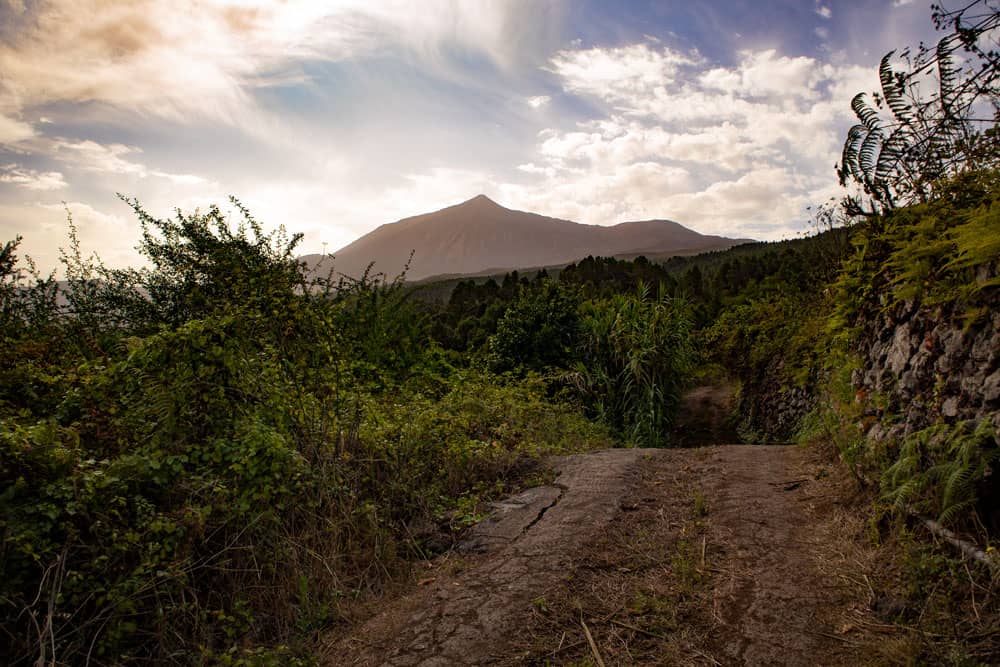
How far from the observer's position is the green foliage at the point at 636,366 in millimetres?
8602

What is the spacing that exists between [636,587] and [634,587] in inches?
0.4

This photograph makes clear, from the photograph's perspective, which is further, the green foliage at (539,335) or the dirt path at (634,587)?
the green foliage at (539,335)

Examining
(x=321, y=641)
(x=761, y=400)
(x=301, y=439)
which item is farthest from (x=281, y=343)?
(x=761, y=400)

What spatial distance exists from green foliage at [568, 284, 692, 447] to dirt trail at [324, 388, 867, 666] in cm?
416

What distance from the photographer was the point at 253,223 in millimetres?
7340

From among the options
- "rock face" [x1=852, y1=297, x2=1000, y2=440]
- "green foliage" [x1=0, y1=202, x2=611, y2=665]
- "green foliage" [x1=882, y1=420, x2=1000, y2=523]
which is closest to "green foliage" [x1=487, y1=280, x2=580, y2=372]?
"green foliage" [x1=0, y1=202, x2=611, y2=665]

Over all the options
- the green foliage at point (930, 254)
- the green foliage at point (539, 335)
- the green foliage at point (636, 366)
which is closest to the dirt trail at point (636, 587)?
the green foliage at point (930, 254)

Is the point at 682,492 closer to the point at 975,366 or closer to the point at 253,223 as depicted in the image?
the point at 975,366

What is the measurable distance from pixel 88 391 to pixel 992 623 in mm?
4191

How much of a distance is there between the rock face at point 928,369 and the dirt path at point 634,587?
76 cm

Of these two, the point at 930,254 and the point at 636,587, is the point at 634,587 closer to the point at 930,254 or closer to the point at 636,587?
the point at 636,587

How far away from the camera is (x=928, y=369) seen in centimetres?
322

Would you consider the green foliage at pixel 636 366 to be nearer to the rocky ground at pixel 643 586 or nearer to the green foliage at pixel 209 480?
the green foliage at pixel 209 480

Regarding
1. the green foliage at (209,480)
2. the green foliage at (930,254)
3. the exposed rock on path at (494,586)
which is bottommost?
the exposed rock on path at (494,586)
